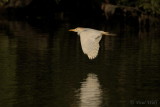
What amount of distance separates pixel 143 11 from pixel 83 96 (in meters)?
33.0

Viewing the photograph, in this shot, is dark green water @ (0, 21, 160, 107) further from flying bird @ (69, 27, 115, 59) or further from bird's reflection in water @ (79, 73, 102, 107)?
flying bird @ (69, 27, 115, 59)

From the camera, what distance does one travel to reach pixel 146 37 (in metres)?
37.3

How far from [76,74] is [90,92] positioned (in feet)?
10.7

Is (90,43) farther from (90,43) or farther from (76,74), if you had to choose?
(76,74)

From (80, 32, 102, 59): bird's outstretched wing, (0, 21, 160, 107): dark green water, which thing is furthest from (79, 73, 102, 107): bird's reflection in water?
(80, 32, 102, 59): bird's outstretched wing

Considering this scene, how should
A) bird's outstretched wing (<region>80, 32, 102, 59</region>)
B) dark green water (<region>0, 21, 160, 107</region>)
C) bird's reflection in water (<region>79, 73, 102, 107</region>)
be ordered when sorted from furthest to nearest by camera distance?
bird's outstretched wing (<region>80, 32, 102, 59</region>)
dark green water (<region>0, 21, 160, 107</region>)
bird's reflection in water (<region>79, 73, 102, 107</region>)

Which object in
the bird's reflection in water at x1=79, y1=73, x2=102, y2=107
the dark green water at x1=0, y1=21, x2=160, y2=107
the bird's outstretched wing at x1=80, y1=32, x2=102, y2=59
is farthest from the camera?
the bird's outstretched wing at x1=80, y1=32, x2=102, y2=59

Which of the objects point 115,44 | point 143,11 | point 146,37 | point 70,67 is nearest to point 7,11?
point 143,11

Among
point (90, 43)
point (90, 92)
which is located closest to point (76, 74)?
point (90, 43)

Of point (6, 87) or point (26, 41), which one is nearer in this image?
point (6, 87)

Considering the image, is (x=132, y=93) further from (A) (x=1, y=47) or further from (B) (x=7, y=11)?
(B) (x=7, y=11)

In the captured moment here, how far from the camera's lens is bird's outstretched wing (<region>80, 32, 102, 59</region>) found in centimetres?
1986

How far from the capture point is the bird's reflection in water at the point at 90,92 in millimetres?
16391

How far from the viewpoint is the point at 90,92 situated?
17938 mm
